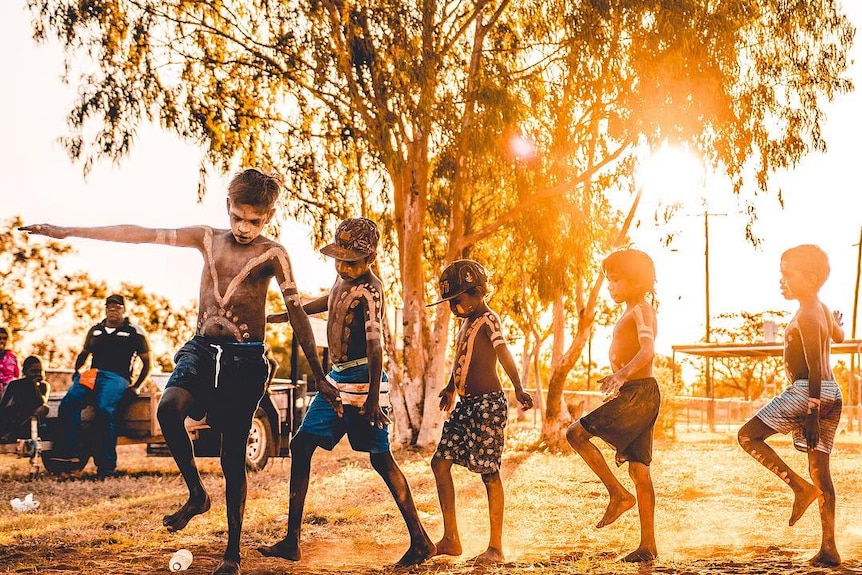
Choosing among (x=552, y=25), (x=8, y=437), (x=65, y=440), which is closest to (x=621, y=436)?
(x=65, y=440)

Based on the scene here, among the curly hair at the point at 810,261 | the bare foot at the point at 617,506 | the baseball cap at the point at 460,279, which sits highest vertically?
the curly hair at the point at 810,261

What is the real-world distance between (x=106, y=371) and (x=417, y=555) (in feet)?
20.7

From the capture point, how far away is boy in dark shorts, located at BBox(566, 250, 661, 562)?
600cm

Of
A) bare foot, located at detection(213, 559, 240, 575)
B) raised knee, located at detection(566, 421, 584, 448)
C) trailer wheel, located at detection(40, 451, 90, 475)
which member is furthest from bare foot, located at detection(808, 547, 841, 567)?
trailer wheel, located at detection(40, 451, 90, 475)

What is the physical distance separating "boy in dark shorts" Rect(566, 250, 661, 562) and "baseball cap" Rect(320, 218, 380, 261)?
149 centimetres

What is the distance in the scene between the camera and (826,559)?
5832mm

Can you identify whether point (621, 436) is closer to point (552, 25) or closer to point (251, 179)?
point (251, 179)

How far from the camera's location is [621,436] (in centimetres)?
605

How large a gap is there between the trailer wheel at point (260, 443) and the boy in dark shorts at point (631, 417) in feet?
22.6

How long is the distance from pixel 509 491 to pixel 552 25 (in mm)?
9938

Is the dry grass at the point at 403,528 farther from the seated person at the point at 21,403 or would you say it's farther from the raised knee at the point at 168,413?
the raised knee at the point at 168,413

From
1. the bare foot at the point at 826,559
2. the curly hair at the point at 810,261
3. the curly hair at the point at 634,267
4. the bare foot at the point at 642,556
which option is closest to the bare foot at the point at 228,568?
the bare foot at the point at 642,556

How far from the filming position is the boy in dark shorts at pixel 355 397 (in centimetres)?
576

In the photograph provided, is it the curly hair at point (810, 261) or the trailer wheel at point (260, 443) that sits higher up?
the curly hair at point (810, 261)
